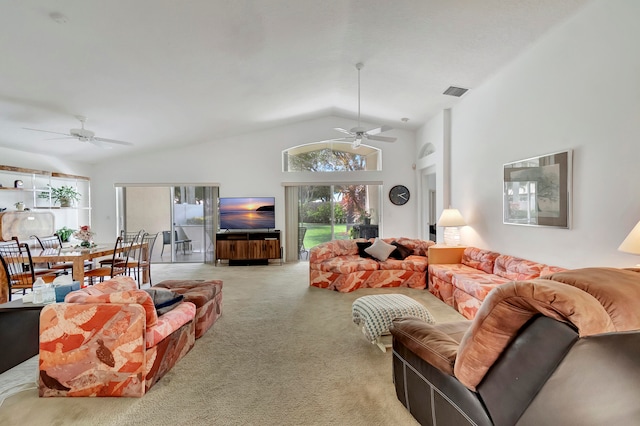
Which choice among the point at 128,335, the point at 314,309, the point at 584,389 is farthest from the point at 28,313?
the point at 584,389

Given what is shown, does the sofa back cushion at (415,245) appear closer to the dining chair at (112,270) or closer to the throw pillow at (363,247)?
the throw pillow at (363,247)

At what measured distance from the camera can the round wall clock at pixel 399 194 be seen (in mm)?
7344

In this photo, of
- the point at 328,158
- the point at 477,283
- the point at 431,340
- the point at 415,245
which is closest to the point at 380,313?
the point at 431,340

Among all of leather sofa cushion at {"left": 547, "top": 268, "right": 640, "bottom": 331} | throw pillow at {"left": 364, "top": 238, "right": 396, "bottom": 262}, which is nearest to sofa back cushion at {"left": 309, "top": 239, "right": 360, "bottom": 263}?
throw pillow at {"left": 364, "top": 238, "right": 396, "bottom": 262}

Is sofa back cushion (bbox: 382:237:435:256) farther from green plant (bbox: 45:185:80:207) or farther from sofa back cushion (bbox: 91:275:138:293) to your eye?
green plant (bbox: 45:185:80:207)

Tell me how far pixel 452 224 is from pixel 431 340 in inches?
142

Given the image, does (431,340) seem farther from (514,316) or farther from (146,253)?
(146,253)

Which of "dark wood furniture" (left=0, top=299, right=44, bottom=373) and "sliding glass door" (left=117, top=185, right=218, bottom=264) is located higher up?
"sliding glass door" (left=117, top=185, right=218, bottom=264)

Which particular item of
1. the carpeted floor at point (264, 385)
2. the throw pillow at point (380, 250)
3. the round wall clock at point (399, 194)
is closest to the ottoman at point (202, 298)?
the carpeted floor at point (264, 385)

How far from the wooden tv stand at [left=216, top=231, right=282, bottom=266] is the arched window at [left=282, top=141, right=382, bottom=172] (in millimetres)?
1822

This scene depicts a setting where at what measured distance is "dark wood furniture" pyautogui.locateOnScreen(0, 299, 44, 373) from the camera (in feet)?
8.29

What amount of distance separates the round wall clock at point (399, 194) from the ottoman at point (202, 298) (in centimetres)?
480

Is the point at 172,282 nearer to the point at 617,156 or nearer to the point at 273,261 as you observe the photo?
the point at 273,261

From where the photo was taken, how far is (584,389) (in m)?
1.03
